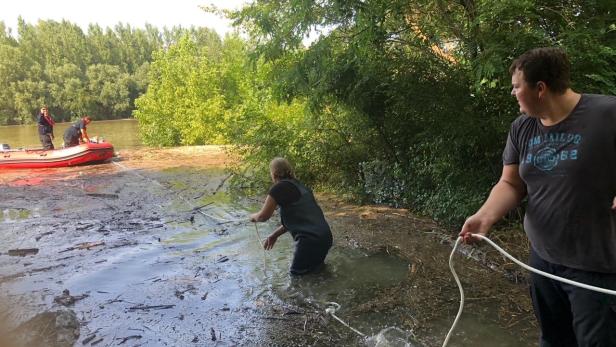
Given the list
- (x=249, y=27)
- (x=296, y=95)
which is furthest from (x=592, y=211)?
(x=249, y=27)

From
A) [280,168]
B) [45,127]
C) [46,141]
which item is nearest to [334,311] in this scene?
[280,168]

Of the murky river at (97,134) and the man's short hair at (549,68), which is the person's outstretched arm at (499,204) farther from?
the murky river at (97,134)

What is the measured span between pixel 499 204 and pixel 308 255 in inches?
122

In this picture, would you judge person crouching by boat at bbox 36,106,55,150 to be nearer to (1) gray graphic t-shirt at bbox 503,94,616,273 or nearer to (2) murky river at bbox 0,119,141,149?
(2) murky river at bbox 0,119,141,149

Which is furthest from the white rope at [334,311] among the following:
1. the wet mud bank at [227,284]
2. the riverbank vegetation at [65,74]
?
the riverbank vegetation at [65,74]

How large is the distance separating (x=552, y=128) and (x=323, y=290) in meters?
3.46

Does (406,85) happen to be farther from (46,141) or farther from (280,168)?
(46,141)

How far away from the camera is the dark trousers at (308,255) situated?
528 cm

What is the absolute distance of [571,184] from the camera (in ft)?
7.02

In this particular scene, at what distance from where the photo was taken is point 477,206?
6.59 m

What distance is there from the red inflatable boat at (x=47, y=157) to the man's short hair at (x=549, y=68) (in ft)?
51.2

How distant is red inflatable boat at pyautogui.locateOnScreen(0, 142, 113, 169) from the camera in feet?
49.9

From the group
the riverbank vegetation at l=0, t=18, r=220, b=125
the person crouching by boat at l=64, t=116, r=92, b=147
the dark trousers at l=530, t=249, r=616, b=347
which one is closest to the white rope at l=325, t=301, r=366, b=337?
the dark trousers at l=530, t=249, r=616, b=347

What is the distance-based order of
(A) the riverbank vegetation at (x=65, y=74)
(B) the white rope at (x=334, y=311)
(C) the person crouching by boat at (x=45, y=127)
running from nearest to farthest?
(B) the white rope at (x=334, y=311) < (C) the person crouching by boat at (x=45, y=127) < (A) the riverbank vegetation at (x=65, y=74)
